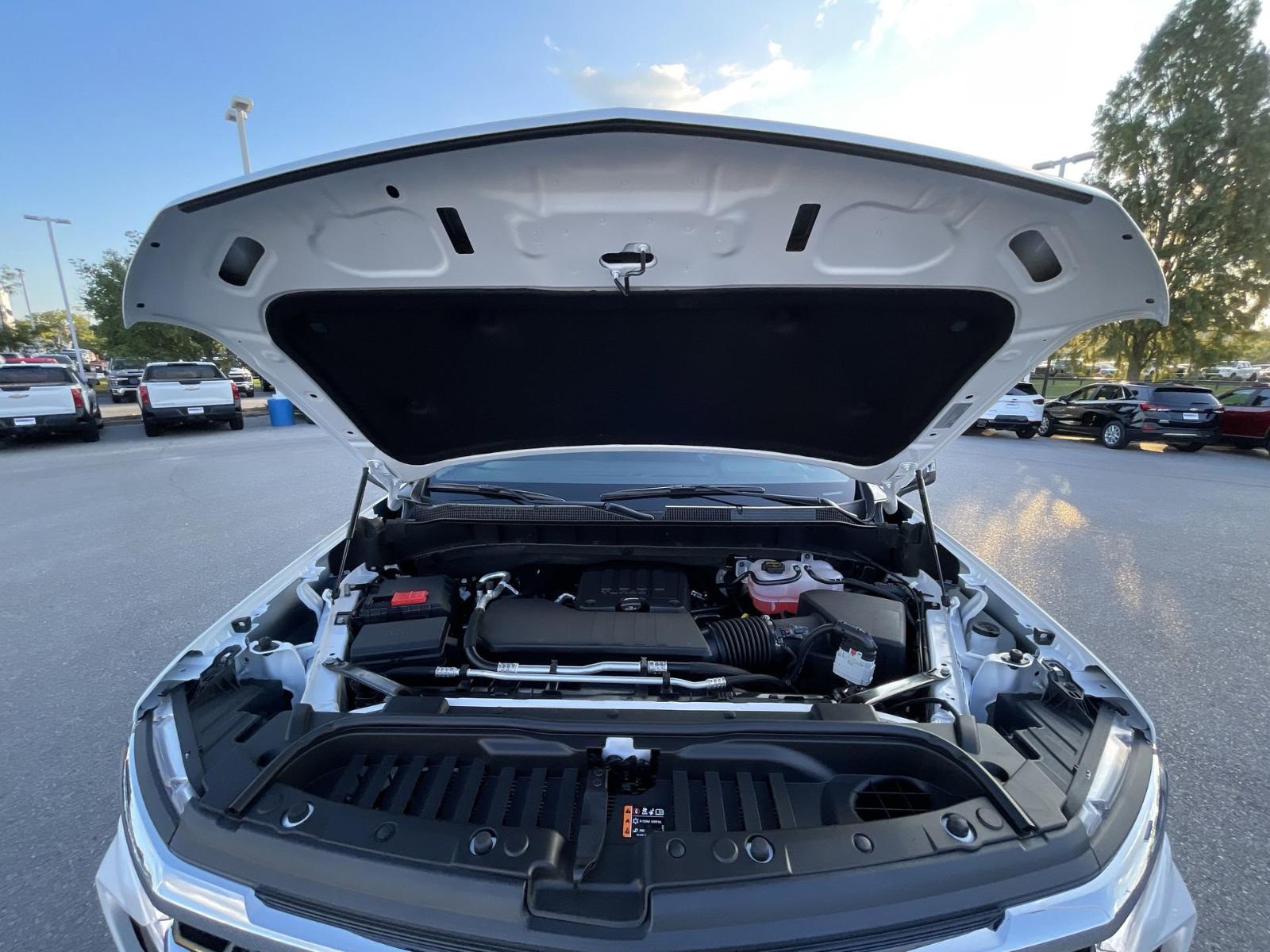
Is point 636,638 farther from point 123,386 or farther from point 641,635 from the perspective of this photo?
point 123,386

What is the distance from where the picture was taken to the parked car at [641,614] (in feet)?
3.20

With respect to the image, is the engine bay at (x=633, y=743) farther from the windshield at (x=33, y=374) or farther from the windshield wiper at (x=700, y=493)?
the windshield at (x=33, y=374)

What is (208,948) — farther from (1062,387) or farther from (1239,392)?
(1062,387)

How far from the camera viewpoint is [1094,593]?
406 cm

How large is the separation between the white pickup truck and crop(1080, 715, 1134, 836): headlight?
1552cm

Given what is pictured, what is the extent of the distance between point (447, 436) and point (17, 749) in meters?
2.42

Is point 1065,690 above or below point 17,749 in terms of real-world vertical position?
above

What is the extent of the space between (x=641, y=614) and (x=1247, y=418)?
1482 cm

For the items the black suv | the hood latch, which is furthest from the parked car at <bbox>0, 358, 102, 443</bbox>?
the black suv

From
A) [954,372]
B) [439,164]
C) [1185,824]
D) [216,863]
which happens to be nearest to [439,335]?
[439,164]

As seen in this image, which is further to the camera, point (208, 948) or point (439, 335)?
point (439, 335)

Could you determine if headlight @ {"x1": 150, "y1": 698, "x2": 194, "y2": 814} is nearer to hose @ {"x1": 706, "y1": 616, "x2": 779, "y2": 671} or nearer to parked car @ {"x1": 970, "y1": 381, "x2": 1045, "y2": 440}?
hose @ {"x1": 706, "y1": 616, "x2": 779, "y2": 671}

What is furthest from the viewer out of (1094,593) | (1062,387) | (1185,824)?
(1062,387)

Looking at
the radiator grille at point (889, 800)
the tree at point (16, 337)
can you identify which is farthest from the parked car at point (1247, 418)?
the tree at point (16, 337)
